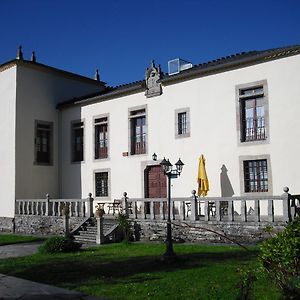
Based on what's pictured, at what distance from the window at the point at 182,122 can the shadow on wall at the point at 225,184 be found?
2342 millimetres

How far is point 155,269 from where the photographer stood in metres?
9.56

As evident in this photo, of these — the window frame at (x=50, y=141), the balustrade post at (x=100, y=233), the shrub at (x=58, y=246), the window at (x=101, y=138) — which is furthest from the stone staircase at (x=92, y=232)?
the window frame at (x=50, y=141)

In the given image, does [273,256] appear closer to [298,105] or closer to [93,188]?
[298,105]

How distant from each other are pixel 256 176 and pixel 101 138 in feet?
28.6

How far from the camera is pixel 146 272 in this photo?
30.4 feet

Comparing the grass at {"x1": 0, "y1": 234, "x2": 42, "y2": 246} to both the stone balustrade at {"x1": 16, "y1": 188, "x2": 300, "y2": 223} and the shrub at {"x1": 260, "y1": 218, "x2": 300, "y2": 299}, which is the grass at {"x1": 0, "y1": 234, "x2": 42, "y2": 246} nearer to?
the stone balustrade at {"x1": 16, "y1": 188, "x2": 300, "y2": 223}

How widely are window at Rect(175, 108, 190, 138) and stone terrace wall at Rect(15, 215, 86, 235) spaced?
5299 millimetres

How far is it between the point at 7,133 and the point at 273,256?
19632 mm

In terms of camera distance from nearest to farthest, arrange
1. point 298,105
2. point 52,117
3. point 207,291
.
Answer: point 207,291 < point 298,105 < point 52,117

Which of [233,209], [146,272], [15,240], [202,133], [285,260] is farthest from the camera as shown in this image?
[15,240]

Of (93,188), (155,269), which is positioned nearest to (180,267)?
(155,269)

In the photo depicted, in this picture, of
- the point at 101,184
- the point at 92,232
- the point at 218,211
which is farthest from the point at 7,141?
the point at 218,211

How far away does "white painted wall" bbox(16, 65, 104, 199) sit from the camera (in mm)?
22219

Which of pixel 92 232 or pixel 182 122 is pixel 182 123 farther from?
pixel 92 232
